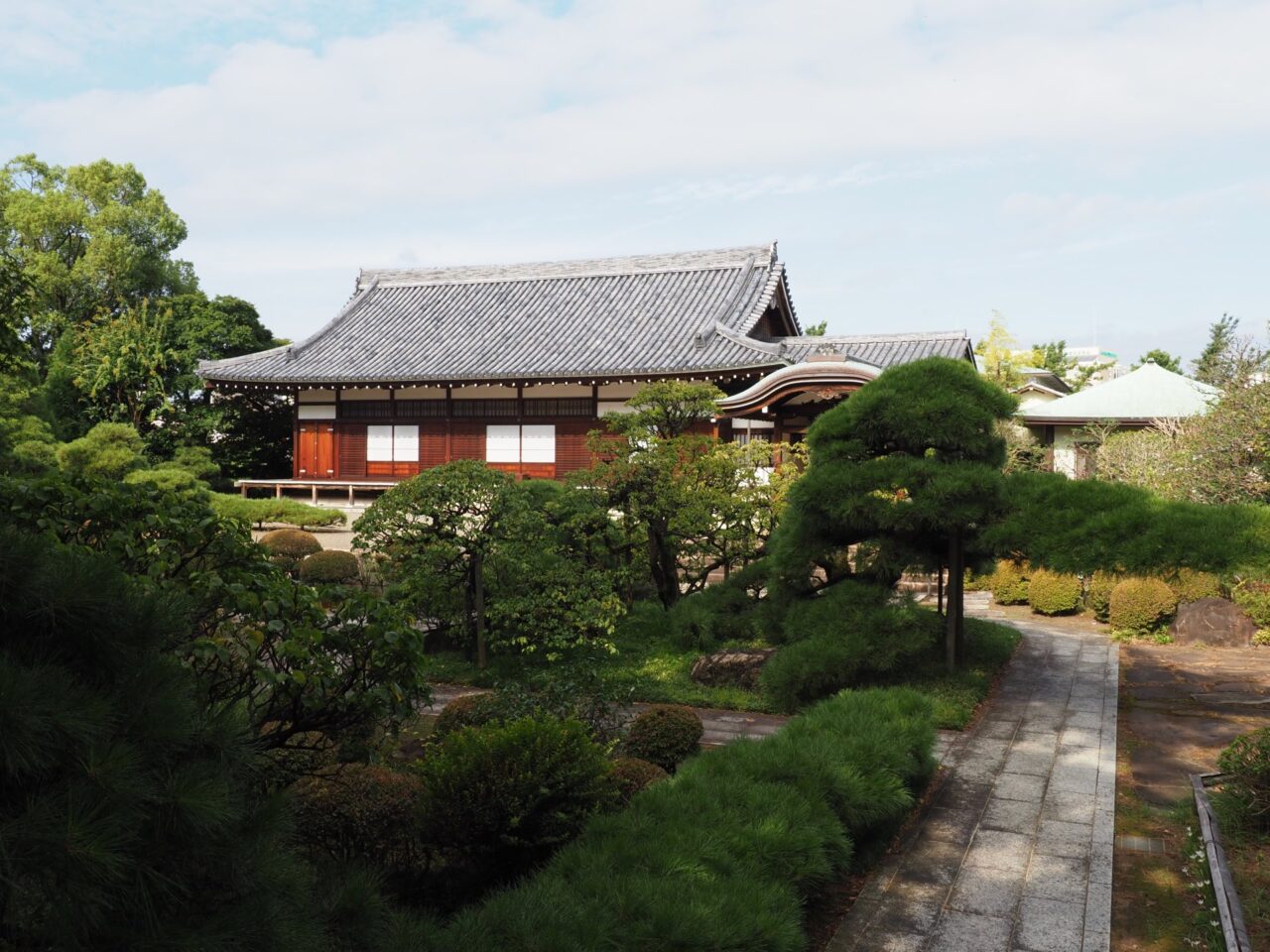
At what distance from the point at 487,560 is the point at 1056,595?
9.72 metres

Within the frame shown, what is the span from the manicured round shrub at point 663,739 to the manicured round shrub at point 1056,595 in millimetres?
10450

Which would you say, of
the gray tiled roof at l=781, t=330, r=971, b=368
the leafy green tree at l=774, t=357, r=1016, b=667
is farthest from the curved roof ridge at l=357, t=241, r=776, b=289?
the leafy green tree at l=774, t=357, r=1016, b=667

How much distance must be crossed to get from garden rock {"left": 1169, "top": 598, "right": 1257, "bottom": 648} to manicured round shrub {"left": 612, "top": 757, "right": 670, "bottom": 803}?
34.0 feet

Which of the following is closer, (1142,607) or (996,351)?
(1142,607)

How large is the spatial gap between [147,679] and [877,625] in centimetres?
860

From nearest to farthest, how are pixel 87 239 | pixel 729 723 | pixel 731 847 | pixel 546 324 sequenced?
pixel 731 847, pixel 729 723, pixel 546 324, pixel 87 239

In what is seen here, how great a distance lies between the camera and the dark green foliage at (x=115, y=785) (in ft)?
6.40

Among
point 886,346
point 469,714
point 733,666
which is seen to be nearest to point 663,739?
point 469,714

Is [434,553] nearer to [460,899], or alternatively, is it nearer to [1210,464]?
[460,899]

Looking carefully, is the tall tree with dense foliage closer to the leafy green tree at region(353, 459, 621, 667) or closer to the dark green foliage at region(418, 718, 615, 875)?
the leafy green tree at region(353, 459, 621, 667)

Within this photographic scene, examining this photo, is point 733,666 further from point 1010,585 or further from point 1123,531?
point 1010,585

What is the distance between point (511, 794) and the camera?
5.23m

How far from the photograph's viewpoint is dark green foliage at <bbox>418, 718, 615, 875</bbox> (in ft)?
17.2

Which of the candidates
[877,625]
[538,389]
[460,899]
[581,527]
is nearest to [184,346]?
[538,389]
